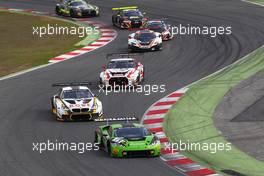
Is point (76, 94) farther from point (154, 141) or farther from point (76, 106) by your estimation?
point (154, 141)

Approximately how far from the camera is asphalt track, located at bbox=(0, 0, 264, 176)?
34188 millimetres

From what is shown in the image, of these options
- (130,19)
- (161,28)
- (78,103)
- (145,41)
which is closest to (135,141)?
(78,103)

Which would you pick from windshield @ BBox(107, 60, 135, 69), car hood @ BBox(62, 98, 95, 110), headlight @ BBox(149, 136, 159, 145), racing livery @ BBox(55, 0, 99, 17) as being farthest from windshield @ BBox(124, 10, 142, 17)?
headlight @ BBox(149, 136, 159, 145)

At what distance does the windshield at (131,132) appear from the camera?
35719 mm

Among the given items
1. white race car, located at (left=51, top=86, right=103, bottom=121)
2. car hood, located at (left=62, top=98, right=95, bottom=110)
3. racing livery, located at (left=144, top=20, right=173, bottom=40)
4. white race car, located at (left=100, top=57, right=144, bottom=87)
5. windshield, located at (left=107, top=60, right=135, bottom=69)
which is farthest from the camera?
racing livery, located at (left=144, top=20, right=173, bottom=40)

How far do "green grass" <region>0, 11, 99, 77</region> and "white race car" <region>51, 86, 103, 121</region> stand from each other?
1125 cm

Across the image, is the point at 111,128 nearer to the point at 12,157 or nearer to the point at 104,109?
the point at 12,157

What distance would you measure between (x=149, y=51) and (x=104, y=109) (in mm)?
14713

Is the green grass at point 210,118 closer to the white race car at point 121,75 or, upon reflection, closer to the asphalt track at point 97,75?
the asphalt track at point 97,75

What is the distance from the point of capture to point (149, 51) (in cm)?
5794

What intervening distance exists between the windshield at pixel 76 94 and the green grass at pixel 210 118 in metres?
3.69

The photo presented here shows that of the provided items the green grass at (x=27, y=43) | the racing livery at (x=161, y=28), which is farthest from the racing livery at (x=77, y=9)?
the racing livery at (x=161, y=28)

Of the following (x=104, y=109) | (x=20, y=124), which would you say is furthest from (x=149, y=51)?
(x=20, y=124)

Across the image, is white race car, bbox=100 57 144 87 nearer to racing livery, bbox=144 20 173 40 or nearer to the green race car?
the green race car
